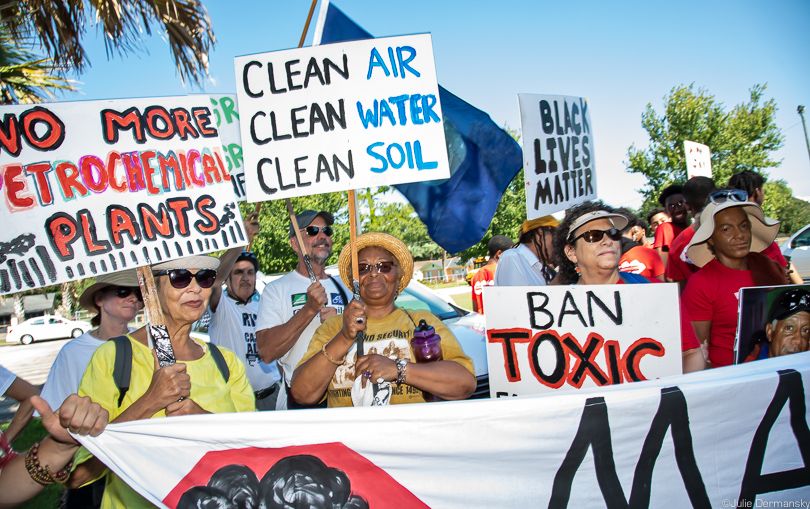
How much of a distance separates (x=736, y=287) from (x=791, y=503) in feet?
3.97

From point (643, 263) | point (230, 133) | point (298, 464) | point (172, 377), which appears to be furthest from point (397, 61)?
point (643, 263)

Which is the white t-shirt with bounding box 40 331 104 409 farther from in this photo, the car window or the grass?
the car window

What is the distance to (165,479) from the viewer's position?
187cm

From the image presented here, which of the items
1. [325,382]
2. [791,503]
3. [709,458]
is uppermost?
[325,382]

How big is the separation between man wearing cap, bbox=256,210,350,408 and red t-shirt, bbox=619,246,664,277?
9.48 ft

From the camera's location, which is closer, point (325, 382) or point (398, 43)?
point (325, 382)

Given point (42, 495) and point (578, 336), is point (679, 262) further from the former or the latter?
point (42, 495)

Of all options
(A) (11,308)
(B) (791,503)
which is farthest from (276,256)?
(A) (11,308)

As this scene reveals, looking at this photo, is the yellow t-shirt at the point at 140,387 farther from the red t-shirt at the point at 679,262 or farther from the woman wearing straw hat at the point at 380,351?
the red t-shirt at the point at 679,262

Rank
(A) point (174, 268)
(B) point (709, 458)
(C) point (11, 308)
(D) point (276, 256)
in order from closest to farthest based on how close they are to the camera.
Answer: (B) point (709, 458)
(A) point (174, 268)
(D) point (276, 256)
(C) point (11, 308)

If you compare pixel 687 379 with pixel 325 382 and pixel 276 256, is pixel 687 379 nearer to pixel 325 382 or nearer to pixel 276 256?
pixel 325 382

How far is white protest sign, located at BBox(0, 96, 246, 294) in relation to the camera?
2.33 m

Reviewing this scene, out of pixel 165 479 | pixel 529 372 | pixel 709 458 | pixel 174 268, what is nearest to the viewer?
pixel 165 479

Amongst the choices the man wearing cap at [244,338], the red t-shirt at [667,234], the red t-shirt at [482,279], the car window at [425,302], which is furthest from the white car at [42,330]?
the red t-shirt at [667,234]
